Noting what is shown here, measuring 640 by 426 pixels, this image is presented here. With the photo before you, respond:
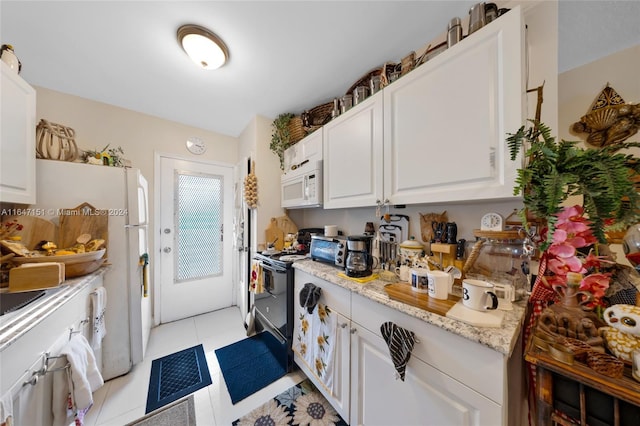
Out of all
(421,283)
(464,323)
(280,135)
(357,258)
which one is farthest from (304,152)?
(464,323)

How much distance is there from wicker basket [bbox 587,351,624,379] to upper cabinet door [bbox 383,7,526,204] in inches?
22.1

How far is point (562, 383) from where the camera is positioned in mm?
614

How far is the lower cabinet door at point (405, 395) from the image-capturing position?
0.73 meters

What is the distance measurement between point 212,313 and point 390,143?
3.03 m

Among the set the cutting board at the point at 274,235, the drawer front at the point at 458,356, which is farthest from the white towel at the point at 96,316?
the drawer front at the point at 458,356

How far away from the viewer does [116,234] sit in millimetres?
1661

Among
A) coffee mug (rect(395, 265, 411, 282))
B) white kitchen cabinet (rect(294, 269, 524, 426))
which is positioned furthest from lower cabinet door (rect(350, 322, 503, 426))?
coffee mug (rect(395, 265, 411, 282))

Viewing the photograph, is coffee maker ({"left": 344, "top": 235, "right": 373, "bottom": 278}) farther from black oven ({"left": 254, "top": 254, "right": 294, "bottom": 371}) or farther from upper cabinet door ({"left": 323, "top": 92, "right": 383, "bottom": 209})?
black oven ({"left": 254, "top": 254, "right": 294, "bottom": 371})

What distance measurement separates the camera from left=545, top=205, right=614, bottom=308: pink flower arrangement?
0.69 m

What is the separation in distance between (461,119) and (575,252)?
0.69 metres

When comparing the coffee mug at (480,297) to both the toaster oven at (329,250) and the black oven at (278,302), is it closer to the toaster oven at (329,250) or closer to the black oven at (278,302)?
the toaster oven at (329,250)

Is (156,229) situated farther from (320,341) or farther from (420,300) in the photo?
(420,300)

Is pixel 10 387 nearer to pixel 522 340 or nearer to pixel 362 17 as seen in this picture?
pixel 522 340

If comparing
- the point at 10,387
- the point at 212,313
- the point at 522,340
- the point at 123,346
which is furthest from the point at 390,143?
the point at 212,313
